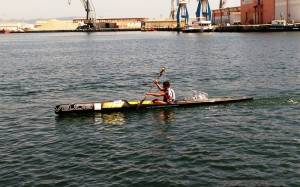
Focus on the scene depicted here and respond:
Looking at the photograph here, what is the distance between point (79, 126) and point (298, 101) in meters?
13.9

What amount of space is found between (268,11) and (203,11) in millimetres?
33232

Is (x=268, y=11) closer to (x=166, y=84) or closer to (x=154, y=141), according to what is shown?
(x=166, y=84)

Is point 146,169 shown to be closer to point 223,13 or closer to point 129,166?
point 129,166

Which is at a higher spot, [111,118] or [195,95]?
[195,95]

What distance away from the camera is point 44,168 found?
14.2m

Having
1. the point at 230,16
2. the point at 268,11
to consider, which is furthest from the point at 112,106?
the point at 230,16

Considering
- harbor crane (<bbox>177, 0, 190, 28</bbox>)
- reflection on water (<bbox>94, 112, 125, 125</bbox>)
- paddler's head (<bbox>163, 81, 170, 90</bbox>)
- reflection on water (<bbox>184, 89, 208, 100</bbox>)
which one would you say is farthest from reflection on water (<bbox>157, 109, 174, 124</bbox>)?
harbor crane (<bbox>177, 0, 190, 28</bbox>)

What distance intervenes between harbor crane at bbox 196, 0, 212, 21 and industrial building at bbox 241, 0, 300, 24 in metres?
14.3

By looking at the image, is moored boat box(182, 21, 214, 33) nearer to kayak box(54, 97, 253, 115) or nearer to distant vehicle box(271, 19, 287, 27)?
distant vehicle box(271, 19, 287, 27)

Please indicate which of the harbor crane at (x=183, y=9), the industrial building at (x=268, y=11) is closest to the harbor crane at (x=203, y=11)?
the industrial building at (x=268, y=11)

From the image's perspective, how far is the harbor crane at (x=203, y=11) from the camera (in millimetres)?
158625

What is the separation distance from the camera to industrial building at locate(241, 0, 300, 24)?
420 ft

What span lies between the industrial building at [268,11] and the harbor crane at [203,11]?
14.3 meters

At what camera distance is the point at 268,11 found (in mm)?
137375
